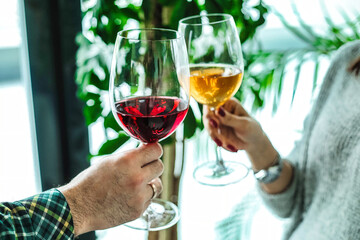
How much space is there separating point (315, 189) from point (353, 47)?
37 centimetres

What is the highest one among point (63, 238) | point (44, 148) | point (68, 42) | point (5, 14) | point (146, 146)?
point (5, 14)

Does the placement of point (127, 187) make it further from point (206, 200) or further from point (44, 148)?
point (44, 148)

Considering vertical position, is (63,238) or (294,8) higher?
(294,8)

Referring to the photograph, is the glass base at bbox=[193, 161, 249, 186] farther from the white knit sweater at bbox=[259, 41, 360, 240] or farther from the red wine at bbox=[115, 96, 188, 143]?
the red wine at bbox=[115, 96, 188, 143]

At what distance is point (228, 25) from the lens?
0.91m

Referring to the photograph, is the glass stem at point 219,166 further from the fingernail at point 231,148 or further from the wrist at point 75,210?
the wrist at point 75,210

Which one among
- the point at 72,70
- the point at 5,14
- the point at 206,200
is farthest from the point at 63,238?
the point at 5,14

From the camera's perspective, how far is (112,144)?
4.22 feet

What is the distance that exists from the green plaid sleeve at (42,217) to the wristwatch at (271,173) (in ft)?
1.76

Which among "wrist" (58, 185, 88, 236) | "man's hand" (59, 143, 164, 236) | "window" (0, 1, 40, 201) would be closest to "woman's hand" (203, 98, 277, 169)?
"man's hand" (59, 143, 164, 236)

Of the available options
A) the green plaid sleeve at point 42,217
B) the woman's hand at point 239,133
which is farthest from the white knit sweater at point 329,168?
the green plaid sleeve at point 42,217

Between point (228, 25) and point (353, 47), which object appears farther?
point (353, 47)

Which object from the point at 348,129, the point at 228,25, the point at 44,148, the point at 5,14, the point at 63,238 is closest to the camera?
the point at 63,238

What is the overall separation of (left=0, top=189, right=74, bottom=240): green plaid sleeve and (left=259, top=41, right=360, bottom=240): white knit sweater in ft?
1.86
